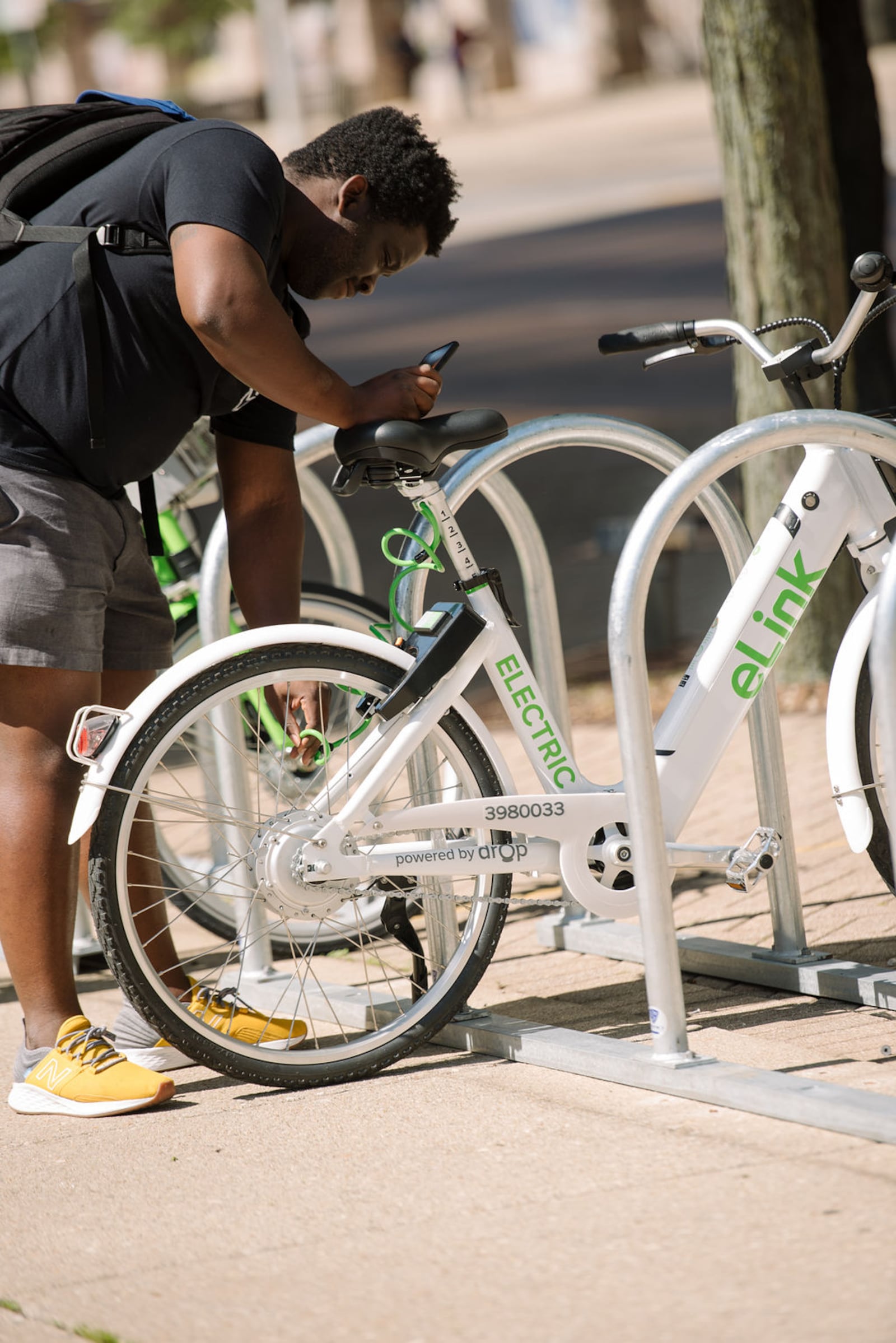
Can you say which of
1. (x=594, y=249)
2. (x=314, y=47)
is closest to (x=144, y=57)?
(x=314, y=47)

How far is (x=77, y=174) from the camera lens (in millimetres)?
3080

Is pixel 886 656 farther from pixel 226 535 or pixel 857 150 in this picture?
pixel 857 150

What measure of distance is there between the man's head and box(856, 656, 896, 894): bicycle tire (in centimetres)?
124

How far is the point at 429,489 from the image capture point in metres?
3.19

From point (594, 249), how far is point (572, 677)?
16803 millimetres

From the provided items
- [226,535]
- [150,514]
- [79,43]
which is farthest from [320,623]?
[79,43]

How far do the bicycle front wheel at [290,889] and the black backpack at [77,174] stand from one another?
0.57 meters

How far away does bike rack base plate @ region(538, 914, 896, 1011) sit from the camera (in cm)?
338

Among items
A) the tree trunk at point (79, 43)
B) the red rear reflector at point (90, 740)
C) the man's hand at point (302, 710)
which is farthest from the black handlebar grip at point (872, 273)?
the tree trunk at point (79, 43)

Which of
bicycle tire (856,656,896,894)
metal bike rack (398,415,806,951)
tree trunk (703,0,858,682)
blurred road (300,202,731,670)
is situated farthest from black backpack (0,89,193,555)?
blurred road (300,202,731,670)

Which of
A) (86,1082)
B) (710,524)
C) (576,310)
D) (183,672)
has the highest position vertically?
(576,310)

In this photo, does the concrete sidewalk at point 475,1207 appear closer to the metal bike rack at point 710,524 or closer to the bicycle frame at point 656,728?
the metal bike rack at point 710,524

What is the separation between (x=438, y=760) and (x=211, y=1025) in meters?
0.67

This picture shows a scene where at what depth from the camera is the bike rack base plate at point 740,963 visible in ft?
11.1
